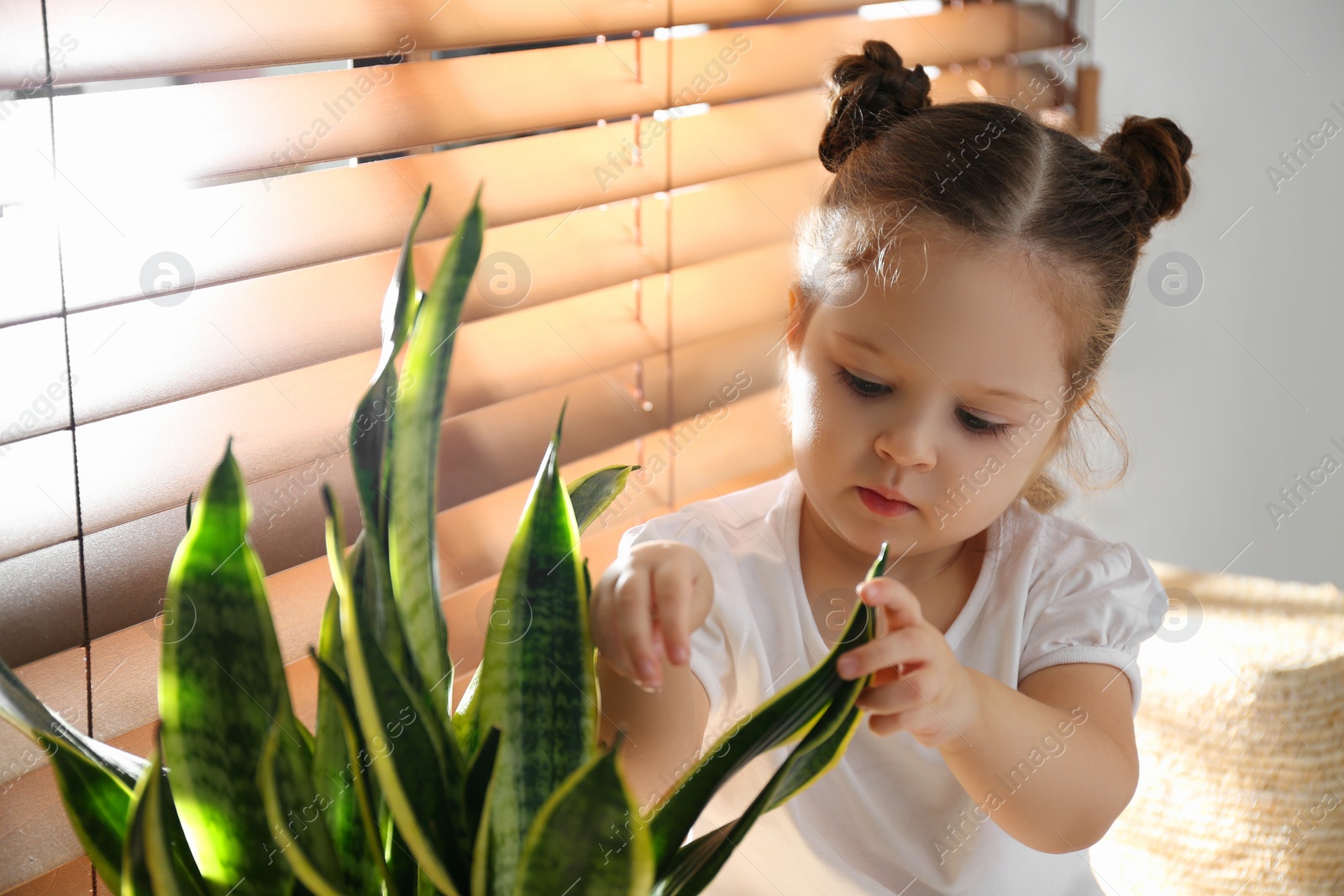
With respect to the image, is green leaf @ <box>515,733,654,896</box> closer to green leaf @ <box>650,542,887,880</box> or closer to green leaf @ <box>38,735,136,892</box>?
green leaf @ <box>650,542,887,880</box>

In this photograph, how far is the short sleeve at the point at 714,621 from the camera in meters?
0.80

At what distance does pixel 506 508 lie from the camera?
102 cm

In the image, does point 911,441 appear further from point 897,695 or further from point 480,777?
point 480,777

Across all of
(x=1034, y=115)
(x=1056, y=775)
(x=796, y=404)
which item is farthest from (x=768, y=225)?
(x=1056, y=775)

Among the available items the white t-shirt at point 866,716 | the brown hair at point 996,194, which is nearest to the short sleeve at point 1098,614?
the white t-shirt at point 866,716

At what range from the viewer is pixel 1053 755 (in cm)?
70

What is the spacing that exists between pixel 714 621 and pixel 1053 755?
0.91ft

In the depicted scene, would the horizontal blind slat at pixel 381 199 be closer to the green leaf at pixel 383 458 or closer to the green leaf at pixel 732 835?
the green leaf at pixel 383 458

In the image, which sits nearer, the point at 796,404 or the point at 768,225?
the point at 796,404

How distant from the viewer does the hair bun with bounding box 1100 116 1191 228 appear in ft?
2.78

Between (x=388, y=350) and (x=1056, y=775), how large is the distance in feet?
1.74

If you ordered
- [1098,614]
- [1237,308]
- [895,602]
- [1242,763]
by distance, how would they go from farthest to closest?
1. [1237,308]
2. [1242,763]
3. [1098,614]
4. [895,602]

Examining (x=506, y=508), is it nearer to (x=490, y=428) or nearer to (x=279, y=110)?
(x=490, y=428)

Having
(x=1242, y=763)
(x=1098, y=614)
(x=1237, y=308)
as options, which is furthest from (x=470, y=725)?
(x=1237, y=308)
